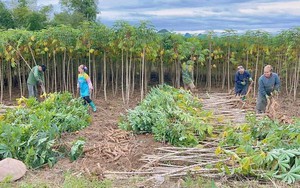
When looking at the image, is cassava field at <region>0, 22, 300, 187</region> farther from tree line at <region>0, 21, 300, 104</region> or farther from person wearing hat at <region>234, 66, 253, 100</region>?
person wearing hat at <region>234, 66, 253, 100</region>

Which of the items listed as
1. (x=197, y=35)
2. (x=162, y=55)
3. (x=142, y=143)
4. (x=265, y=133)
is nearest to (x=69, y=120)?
(x=142, y=143)

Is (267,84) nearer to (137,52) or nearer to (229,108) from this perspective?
(229,108)

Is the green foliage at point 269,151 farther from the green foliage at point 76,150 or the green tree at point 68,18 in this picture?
the green tree at point 68,18

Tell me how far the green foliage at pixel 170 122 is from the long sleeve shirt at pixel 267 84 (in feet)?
6.15

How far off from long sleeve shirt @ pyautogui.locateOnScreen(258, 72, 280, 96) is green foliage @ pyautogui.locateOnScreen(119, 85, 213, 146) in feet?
6.15

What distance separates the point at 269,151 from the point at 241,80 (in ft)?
21.0

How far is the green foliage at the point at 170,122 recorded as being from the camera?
21.2ft

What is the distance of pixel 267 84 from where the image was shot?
28.5ft

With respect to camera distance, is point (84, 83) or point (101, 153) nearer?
point (101, 153)

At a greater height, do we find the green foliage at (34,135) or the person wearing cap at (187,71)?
the person wearing cap at (187,71)

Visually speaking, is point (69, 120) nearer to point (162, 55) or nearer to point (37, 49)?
point (37, 49)

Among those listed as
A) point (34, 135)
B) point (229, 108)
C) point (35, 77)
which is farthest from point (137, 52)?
point (34, 135)

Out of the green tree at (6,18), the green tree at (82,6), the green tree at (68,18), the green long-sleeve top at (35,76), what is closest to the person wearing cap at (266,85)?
the green long-sleeve top at (35,76)

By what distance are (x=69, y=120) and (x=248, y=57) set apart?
9.65 meters
